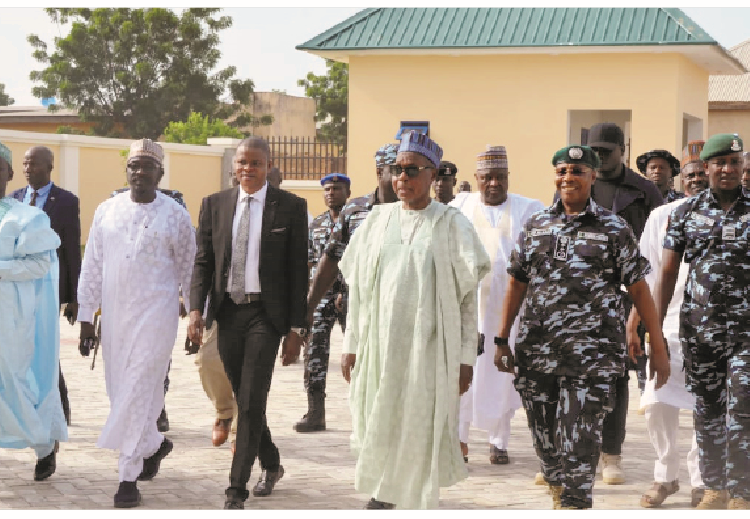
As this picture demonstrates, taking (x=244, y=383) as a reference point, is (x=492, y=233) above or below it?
above

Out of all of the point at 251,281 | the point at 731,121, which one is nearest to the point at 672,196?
the point at 251,281

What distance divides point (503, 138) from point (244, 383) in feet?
55.9

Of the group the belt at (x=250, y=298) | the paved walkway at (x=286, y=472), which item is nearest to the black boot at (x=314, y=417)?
the paved walkway at (x=286, y=472)

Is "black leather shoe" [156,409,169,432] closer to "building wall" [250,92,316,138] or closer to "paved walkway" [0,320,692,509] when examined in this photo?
"paved walkway" [0,320,692,509]

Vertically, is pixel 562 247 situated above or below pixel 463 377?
above

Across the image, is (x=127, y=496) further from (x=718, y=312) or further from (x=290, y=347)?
(x=718, y=312)

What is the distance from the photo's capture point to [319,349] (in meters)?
10.4

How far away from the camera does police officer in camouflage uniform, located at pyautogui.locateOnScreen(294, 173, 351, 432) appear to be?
1016cm

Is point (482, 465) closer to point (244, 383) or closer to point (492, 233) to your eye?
point (492, 233)

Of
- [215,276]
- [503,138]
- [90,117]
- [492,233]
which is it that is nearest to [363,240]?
[215,276]

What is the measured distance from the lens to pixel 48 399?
8117 millimetres

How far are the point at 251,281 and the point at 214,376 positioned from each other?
1.98m

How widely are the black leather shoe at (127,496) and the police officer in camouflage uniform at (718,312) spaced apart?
10.7 ft

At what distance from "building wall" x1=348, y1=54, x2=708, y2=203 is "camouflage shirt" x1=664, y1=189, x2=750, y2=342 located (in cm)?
1611
